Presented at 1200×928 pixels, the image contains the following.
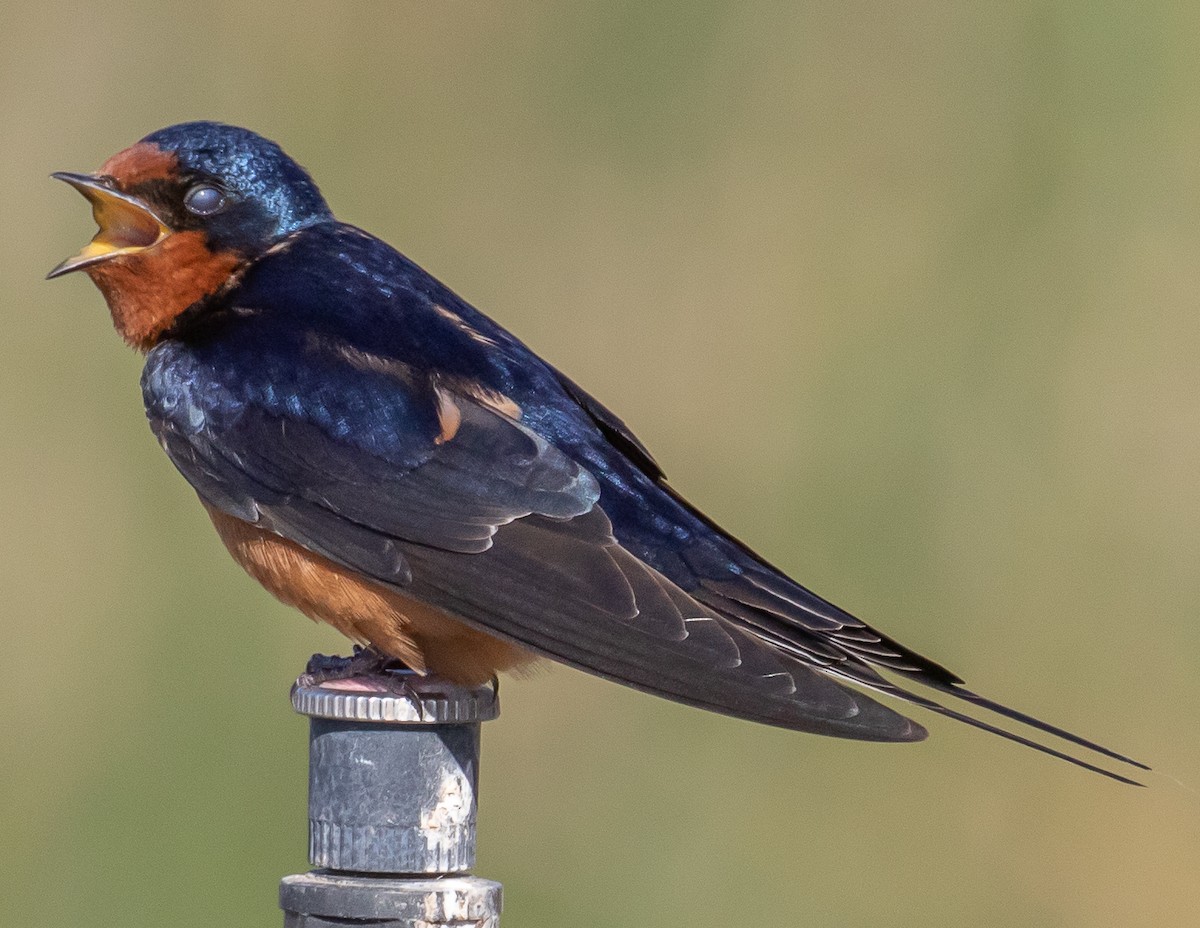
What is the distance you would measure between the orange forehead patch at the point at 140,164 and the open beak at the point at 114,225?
0.8 inches

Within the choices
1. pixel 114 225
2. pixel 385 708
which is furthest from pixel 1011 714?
pixel 114 225

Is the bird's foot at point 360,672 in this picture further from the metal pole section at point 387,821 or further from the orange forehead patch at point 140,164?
the orange forehead patch at point 140,164

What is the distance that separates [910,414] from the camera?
14.2 ft

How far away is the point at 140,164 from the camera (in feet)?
9.72

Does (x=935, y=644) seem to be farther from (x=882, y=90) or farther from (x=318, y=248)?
(x=318, y=248)

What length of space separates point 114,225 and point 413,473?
2.12ft

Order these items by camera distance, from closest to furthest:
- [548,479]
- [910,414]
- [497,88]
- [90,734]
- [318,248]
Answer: [548,479], [318,248], [90,734], [910,414], [497,88]

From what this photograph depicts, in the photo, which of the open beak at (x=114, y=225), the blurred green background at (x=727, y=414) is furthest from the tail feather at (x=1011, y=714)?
the blurred green background at (x=727, y=414)

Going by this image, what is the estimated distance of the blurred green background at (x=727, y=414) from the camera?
13.0ft

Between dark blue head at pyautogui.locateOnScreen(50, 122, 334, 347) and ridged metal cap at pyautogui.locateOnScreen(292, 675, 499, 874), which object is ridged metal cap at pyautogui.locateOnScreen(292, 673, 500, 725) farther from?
dark blue head at pyautogui.locateOnScreen(50, 122, 334, 347)

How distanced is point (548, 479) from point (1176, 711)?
1881mm

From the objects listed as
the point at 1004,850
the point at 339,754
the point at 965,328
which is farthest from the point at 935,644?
the point at 339,754

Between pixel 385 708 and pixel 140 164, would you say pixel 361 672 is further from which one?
pixel 140 164

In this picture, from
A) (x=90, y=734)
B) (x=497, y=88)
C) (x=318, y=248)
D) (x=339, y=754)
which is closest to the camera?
(x=339, y=754)
